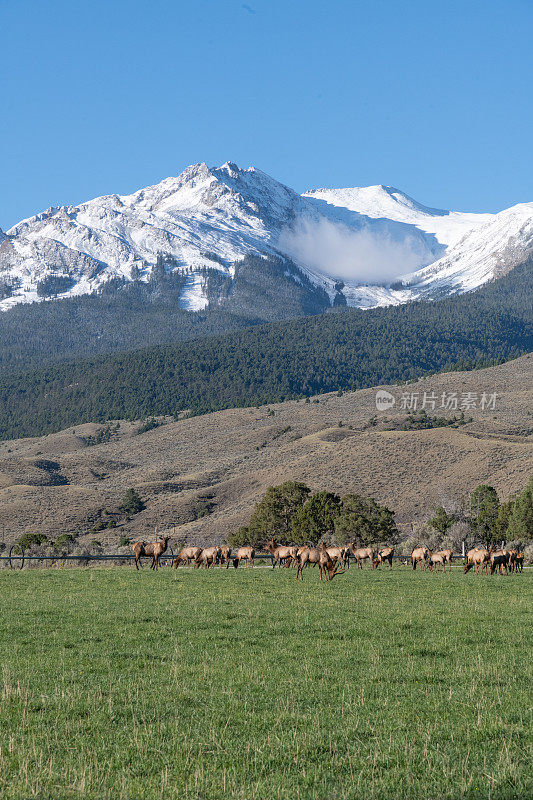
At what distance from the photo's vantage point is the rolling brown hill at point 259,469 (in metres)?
92.1

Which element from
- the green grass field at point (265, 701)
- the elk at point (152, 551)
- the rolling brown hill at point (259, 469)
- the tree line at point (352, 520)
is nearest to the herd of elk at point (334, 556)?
the elk at point (152, 551)

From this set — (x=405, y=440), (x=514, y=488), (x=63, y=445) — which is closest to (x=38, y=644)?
(x=514, y=488)

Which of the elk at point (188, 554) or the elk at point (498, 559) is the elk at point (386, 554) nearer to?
the elk at point (498, 559)

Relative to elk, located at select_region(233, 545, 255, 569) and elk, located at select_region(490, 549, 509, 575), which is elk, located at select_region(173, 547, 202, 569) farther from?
elk, located at select_region(490, 549, 509, 575)

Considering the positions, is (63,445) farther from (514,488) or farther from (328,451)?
(514,488)

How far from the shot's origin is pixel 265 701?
11.7m

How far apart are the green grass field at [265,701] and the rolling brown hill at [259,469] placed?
57.7 metres

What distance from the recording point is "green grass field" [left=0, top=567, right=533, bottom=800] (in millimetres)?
8539

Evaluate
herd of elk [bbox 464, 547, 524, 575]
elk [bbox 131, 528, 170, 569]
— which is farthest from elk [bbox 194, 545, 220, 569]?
herd of elk [bbox 464, 547, 524, 575]

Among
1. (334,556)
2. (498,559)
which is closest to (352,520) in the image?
(334,556)

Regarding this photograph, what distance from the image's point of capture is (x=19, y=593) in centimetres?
2625

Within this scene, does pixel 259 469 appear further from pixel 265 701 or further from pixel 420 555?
pixel 265 701

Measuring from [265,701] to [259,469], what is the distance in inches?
4340

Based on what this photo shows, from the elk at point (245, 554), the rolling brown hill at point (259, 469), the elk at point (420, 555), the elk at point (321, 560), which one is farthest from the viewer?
the rolling brown hill at point (259, 469)
